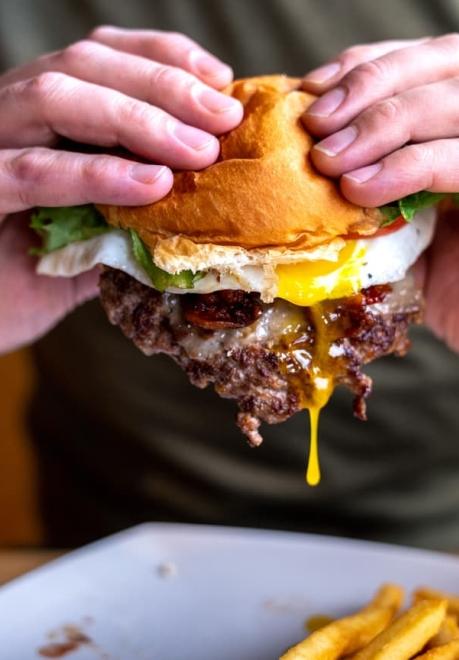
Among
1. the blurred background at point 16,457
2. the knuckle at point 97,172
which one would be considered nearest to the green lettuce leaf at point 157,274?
the knuckle at point 97,172

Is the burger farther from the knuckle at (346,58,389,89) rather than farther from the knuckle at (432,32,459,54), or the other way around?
the knuckle at (432,32,459,54)

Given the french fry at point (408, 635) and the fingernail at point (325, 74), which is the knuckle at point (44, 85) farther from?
the french fry at point (408, 635)

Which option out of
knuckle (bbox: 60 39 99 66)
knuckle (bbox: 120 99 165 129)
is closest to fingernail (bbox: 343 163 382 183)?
knuckle (bbox: 120 99 165 129)

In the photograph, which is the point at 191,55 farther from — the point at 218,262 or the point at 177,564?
the point at 177,564

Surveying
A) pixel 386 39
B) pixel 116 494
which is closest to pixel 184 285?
pixel 386 39

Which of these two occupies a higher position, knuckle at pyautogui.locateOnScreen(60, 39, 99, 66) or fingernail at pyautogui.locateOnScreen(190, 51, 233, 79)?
knuckle at pyautogui.locateOnScreen(60, 39, 99, 66)

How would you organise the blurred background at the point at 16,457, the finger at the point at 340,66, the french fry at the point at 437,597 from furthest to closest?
the blurred background at the point at 16,457, the french fry at the point at 437,597, the finger at the point at 340,66

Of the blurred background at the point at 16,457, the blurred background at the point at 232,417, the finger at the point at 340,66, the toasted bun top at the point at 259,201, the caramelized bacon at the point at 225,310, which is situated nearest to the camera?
the toasted bun top at the point at 259,201
